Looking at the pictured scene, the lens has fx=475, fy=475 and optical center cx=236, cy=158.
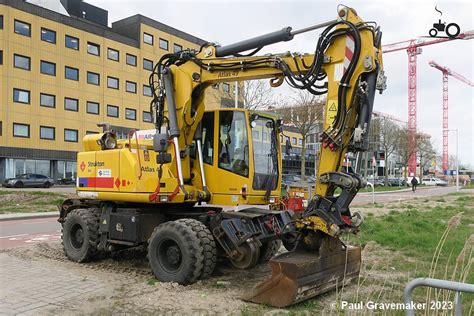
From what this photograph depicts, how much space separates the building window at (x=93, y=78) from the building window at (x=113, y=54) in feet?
8.75

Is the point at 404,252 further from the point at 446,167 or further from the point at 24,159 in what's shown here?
the point at 446,167

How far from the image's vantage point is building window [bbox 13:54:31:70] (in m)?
43.1

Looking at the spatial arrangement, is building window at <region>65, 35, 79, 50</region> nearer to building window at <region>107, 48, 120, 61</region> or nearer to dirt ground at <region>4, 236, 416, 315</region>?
building window at <region>107, 48, 120, 61</region>

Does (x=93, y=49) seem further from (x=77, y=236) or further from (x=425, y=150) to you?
(x=425, y=150)

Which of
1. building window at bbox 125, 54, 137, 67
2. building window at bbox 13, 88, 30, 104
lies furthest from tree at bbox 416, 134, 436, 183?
building window at bbox 13, 88, 30, 104

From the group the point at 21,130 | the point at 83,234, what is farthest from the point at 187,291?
the point at 21,130

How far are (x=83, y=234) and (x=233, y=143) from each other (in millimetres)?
3525

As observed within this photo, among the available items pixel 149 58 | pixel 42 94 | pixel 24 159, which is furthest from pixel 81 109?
pixel 149 58

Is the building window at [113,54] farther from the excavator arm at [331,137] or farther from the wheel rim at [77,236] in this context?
the excavator arm at [331,137]

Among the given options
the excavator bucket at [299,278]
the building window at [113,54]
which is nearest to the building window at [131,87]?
the building window at [113,54]

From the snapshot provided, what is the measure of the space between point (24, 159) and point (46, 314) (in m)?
41.9

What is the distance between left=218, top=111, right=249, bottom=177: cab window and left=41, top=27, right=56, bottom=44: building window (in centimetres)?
4250

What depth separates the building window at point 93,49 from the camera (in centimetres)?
4966

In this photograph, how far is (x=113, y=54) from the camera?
5219 centimetres
